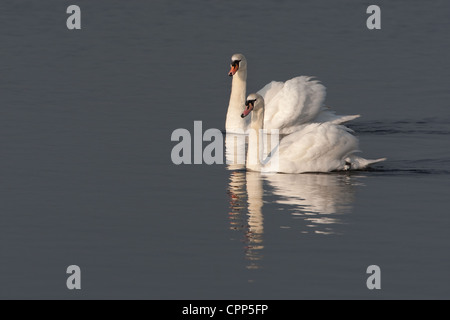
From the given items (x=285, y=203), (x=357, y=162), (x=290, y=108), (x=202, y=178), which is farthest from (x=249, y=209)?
(x=290, y=108)

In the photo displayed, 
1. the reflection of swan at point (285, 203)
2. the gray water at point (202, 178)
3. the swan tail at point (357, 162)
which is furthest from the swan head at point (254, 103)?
the swan tail at point (357, 162)

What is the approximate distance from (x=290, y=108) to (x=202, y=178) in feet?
19.5

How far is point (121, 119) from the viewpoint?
80.9ft

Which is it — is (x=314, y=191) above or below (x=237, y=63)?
below

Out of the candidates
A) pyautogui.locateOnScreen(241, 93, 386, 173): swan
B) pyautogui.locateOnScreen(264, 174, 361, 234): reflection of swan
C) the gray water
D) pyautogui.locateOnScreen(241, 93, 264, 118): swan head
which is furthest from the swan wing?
pyautogui.locateOnScreen(264, 174, 361, 234): reflection of swan

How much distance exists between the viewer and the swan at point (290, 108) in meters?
25.5

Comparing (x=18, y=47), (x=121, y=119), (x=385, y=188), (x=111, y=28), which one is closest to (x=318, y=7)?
(x=111, y=28)

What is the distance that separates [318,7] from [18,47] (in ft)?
43.9

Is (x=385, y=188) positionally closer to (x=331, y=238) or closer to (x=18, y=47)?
(x=331, y=238)

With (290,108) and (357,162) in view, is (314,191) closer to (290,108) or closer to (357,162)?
(357,162)

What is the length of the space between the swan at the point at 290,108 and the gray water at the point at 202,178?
1.56ft

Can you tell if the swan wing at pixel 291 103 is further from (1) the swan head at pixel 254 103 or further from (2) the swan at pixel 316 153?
(2) the swan at pixel 316 153

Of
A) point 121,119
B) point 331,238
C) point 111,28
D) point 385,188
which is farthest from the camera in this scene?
point 111,28

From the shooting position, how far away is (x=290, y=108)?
83.5ft
